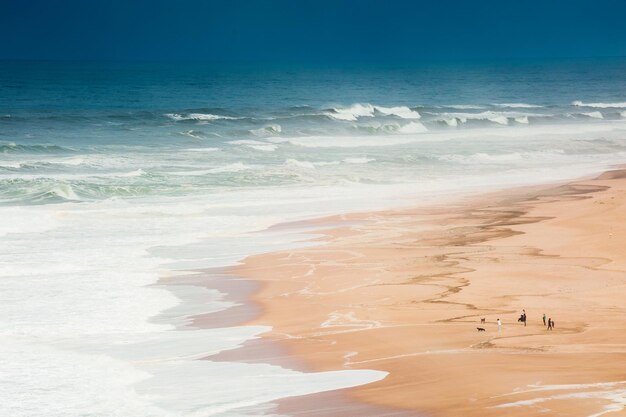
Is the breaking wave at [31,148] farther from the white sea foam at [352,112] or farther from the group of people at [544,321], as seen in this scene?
the group of people at [544,321]

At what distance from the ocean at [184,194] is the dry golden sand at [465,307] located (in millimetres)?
927

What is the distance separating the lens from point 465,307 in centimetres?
1875

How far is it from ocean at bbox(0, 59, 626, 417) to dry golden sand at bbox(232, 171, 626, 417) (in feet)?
3.04

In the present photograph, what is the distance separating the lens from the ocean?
15.2m

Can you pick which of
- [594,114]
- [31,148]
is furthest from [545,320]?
[594,114]

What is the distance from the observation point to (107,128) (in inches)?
2655

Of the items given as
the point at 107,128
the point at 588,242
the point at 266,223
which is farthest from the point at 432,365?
the point at 107,128

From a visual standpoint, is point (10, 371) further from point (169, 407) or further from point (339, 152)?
point (339, 152)

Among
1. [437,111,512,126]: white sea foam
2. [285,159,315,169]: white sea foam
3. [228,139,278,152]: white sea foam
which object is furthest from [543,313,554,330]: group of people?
[437,111,512,126]: white sea foam

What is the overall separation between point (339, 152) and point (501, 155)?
830 centimetres

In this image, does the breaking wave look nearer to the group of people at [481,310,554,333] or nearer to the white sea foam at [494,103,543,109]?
the group of people at [481,310,554,333]

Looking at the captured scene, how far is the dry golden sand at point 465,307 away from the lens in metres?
13.8

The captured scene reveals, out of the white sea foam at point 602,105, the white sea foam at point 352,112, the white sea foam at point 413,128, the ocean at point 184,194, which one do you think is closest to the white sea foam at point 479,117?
the ocean at point 184,194

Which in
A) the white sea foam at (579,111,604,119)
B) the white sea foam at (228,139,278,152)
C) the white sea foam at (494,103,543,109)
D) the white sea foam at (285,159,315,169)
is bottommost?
the white sea foam at (494,103,543,109)
